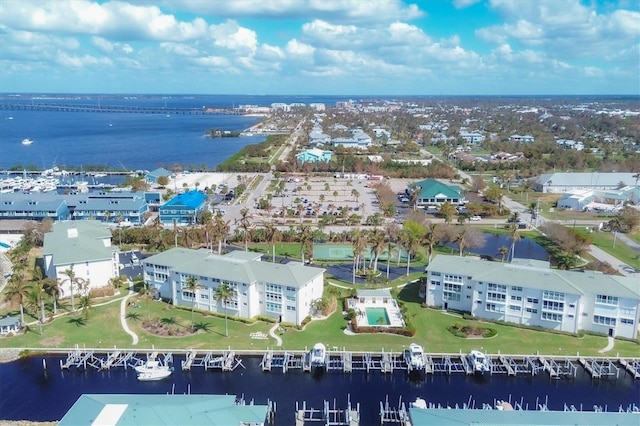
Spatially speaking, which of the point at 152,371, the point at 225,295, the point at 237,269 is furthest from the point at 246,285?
the point at 152,371

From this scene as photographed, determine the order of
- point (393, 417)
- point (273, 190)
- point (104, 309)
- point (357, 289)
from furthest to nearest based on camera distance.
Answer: point (273, 190) → point (357, 289) → point (104, 309) → point (393, 417)

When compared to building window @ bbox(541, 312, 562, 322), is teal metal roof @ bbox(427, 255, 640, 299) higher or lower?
higher

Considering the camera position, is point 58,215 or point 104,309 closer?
point 104,309

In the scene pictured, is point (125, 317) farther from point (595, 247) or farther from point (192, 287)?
point (595, 247)

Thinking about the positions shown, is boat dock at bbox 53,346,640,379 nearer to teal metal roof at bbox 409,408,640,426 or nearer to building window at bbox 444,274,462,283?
building window at bbox 444,274,462,283

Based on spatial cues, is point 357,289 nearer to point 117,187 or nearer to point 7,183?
point 117,187

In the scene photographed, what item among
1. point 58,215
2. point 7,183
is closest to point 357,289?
point 58,215

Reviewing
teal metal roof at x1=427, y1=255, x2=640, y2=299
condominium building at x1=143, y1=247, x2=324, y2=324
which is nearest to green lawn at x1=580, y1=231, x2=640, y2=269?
teal metal roof at x1=427, y1=255, x2=640, y2=299
